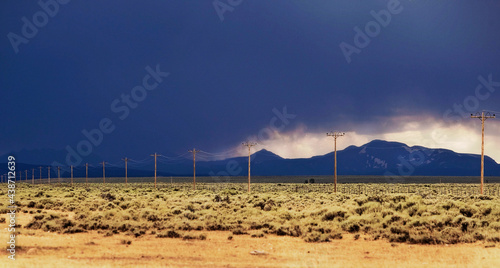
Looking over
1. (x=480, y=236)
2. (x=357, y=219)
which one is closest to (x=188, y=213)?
(x=357, y=219)

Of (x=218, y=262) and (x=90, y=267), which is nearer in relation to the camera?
(x=90, y=267)

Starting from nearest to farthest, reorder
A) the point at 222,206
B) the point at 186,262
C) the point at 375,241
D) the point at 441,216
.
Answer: the point at 186,262 < the point at 375,241 < the point at 441,216 < the point at 222,206

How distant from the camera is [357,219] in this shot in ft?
81.6

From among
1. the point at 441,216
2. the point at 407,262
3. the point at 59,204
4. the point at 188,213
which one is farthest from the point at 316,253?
the point at 59,204

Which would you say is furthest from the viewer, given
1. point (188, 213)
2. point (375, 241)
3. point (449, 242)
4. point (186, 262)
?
point (188, 213)

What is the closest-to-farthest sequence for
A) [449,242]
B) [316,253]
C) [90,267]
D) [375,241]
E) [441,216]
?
[90,267] → [316,253] → [449,242] → [375,241] → [441,216]

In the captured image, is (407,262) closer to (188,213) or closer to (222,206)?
(188,213)

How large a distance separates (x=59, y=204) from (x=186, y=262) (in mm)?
27816

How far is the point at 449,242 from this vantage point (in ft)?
63.2

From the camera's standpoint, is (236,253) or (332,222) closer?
(236,253)

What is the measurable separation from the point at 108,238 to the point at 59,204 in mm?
20259

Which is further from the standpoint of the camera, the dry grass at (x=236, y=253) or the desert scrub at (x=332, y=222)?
the desert scrub at (x=332, y=222)

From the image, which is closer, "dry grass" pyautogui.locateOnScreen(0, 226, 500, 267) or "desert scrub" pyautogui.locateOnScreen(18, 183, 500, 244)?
"dry grass" pyautogui.locateOnScreen(0, 226, 500, 267)

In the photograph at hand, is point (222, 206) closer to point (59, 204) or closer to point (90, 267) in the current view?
point (59, 204)
